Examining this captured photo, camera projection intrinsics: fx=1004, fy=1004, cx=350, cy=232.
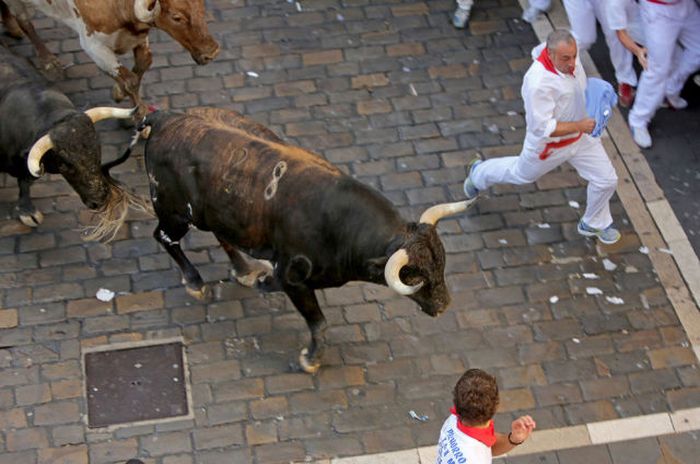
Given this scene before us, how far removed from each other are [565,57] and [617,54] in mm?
2654

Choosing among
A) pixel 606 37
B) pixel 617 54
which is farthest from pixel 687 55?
pixel 606 37

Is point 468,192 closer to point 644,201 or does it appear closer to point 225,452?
point 644,201

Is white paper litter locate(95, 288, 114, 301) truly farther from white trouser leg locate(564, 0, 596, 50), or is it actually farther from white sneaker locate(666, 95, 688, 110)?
white sneaker locate(666, 95, 688, 110)

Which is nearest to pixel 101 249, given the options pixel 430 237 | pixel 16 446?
pixel 16 446

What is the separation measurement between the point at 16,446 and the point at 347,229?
2.98 meters

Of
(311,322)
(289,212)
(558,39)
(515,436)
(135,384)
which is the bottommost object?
(135,384)

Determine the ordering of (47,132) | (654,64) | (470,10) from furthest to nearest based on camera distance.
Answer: (470,10) → (654,64) → (47,132)

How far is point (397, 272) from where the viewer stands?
640 centimetres

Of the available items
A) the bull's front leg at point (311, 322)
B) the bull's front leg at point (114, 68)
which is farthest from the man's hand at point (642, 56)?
the bull's front leg at point (114, 68)

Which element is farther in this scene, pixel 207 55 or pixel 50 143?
pixel 207 55

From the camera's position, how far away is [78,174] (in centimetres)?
791

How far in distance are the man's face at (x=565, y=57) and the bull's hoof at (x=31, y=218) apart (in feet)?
15.1

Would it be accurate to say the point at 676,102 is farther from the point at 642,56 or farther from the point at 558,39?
the point at 558,39

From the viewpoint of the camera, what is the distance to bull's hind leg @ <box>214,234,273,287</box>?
8289mm
